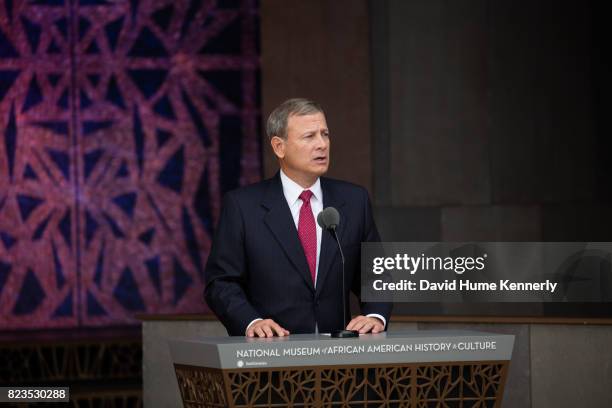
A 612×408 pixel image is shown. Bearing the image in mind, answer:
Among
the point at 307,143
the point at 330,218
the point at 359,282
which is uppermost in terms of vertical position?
the point at 307,143

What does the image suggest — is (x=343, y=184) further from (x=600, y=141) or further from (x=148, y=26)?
(x=148, y=26)

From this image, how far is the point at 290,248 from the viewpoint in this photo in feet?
10.6

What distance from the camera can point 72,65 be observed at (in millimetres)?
8070

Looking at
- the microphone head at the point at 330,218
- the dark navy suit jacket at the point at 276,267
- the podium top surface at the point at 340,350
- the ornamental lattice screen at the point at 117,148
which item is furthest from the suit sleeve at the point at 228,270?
the ornamental lattice screen at the point at 117,148

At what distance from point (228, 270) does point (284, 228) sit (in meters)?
0.21

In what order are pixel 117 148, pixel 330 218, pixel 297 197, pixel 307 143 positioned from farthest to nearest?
pixel 117 148 → pixel 297 197 → pixel 307 143 → pixel 330 218

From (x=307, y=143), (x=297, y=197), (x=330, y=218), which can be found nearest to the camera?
(x=330, y=218)

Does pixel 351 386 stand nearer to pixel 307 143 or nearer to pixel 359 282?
pixel 359 282

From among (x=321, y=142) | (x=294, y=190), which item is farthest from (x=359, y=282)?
(x=321, y=142)

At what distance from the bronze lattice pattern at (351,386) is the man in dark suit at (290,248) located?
38 cm

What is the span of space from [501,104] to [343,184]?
424 cm

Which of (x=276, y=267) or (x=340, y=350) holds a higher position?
(x=276, y=267)

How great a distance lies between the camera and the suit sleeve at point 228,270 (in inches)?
125

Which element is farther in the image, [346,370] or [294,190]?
[294,190]
